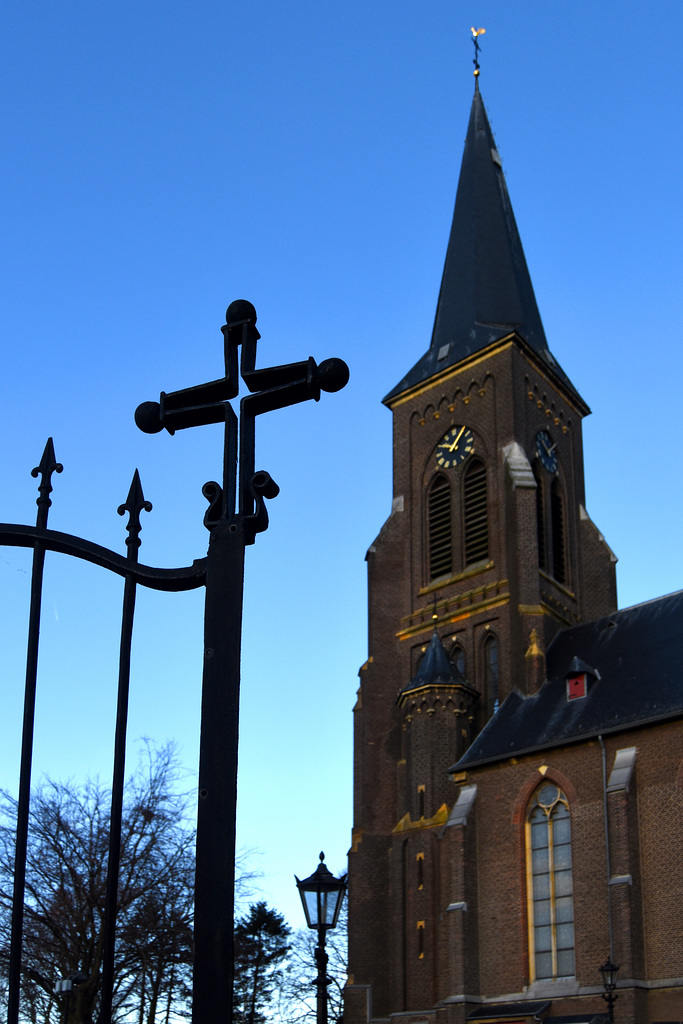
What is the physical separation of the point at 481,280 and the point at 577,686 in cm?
1891

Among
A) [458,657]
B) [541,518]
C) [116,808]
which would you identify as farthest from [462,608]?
[116,808]

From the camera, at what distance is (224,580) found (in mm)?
4227

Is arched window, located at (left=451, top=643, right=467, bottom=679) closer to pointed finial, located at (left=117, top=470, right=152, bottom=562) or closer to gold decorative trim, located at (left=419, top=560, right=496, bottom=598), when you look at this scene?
gold decorative trim, located at (left=419, top=560, right=496, bottom=598)

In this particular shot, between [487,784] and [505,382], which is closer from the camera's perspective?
[487,784]

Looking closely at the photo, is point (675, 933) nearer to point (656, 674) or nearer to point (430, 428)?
point (656, 674)

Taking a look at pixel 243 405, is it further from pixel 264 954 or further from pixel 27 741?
pixel 264 954

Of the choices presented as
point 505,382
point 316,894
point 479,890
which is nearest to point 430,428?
point 505,382

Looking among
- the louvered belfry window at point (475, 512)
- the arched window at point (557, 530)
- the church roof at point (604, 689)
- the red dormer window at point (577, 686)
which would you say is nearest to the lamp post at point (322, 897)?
the church roof at point (604, 689)

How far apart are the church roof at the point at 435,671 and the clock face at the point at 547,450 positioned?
8834 mm

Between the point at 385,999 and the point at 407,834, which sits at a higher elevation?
the point at 407,834

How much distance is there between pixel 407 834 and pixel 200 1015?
31276mm

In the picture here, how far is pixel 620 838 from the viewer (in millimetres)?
27609

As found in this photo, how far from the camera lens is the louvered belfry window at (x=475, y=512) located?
38.0 meters

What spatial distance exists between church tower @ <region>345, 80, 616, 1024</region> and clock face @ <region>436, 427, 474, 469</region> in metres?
0.05
